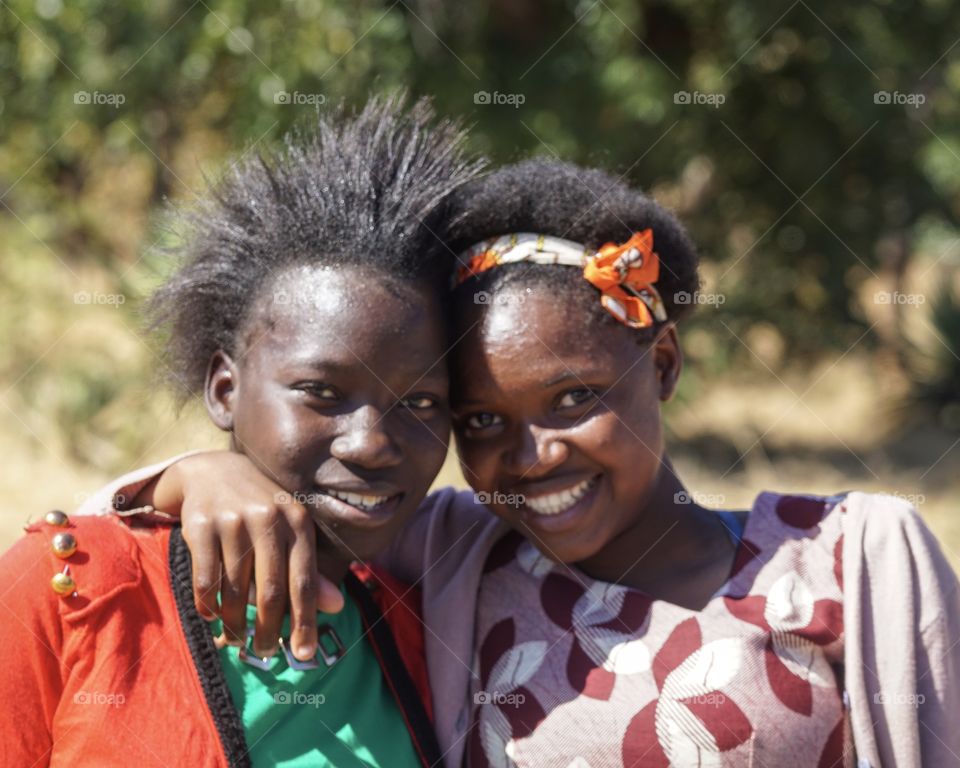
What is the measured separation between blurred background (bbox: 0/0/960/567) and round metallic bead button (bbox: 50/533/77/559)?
303 cm

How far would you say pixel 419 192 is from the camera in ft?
7.10

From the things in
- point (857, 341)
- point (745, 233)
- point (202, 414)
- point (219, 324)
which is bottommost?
point (857, 341)

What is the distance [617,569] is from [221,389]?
809 mm

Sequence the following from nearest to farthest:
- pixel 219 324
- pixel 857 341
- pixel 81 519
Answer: pixel 81 519, pixel 219 324, pixel 857 341

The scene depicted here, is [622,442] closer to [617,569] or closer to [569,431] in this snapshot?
[569,431]

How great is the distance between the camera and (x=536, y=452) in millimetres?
2111

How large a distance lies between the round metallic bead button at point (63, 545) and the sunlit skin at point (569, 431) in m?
0.71

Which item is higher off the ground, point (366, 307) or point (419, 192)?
point (419, 192)

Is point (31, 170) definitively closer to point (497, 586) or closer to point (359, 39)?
point (359, 39)

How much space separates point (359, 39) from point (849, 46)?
2.52 metres

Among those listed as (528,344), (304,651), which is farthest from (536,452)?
(304,651)

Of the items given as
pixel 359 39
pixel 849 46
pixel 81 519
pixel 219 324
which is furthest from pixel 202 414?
pixel 849 46

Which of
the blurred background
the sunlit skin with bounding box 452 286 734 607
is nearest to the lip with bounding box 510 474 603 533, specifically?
the sunlit skin with bounding box 452 286 734 607

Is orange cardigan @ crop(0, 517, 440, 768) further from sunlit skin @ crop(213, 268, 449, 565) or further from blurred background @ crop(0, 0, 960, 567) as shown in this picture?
blurred background @ crop(0, 0, 960, 567)
